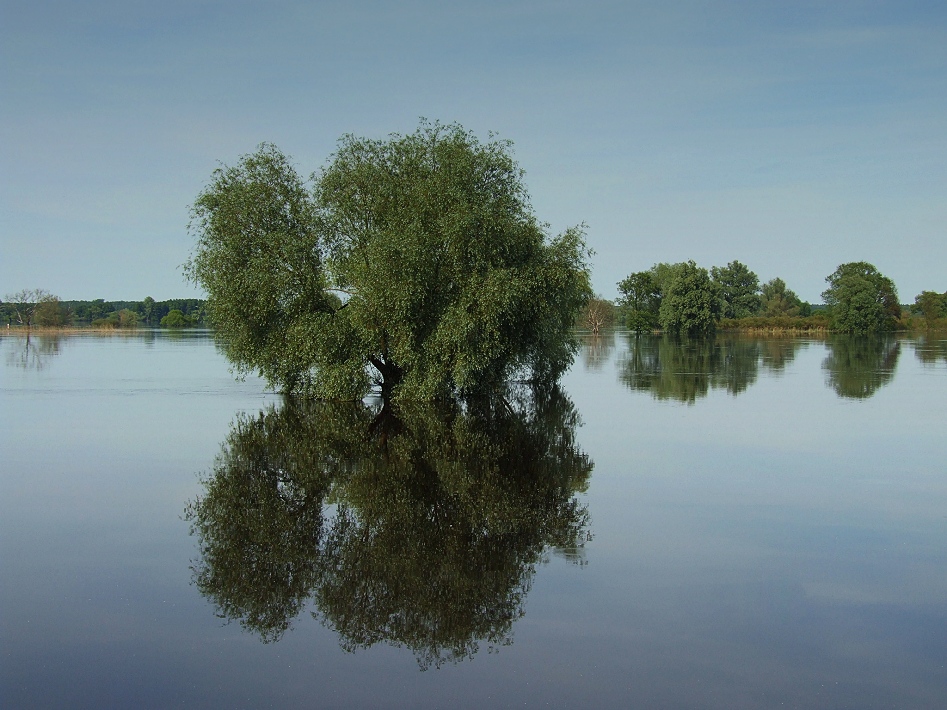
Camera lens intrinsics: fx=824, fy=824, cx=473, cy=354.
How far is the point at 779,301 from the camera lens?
16250cm

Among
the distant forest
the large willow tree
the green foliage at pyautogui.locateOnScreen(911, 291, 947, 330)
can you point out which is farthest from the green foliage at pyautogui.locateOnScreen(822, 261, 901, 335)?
the large willow tree

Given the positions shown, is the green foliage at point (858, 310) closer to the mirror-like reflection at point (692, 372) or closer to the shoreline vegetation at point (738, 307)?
the shoreline vegetation at point (738, 307)

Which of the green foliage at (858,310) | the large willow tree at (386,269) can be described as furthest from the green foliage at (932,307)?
the large willow tree at (386,269)

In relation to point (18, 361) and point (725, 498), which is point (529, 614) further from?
point (18, 361)

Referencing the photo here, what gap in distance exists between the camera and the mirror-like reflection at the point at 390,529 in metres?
8.70

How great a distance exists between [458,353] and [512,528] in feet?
52.8

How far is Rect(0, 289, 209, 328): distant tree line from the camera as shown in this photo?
139 metres

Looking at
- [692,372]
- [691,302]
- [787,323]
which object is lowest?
[692,372]

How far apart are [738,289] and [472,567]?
6076 inches

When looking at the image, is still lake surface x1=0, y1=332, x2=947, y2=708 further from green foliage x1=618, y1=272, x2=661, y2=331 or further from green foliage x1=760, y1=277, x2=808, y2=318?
green foliage x1=760, y1=277, x2=808, y2=318

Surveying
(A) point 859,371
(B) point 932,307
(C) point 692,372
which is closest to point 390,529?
(C) point 692,372

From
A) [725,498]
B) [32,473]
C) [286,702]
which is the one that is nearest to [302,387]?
[32,473]

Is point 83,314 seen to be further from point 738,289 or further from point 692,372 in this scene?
point 692,372

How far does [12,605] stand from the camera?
9.10 metres
